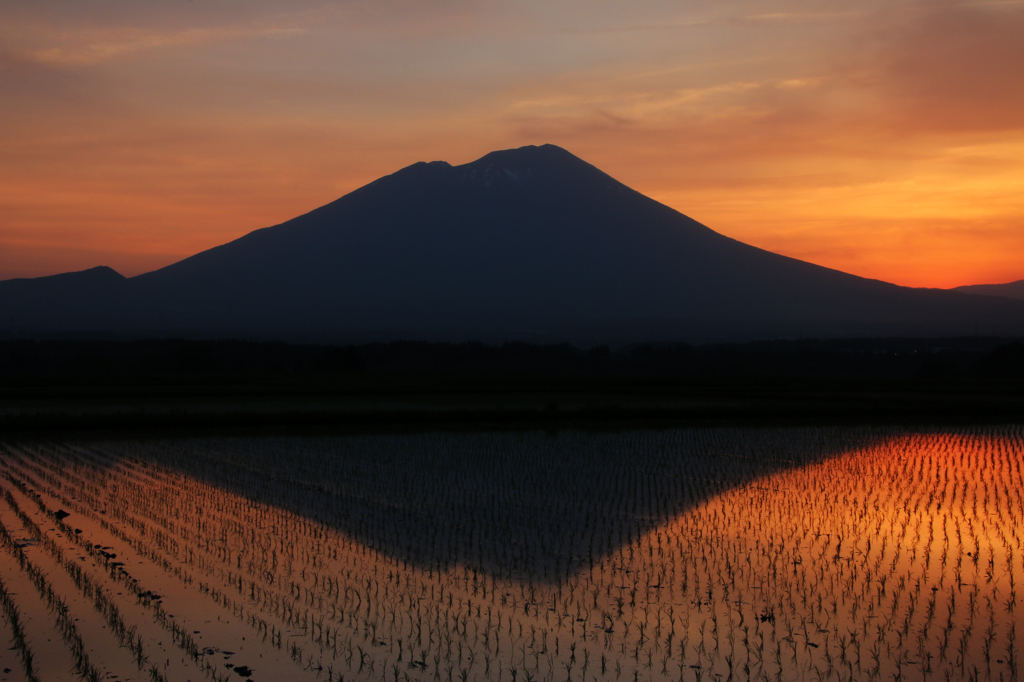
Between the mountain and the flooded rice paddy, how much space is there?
10099 cm

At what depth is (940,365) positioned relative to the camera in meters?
42.7

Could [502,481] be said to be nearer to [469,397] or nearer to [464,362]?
[469,397]

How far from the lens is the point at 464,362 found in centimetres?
4969

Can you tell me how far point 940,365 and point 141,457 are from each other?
40.2 meters

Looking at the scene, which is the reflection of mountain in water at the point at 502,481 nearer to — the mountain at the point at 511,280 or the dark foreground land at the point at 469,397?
the dark foreground land at the point at 469,397

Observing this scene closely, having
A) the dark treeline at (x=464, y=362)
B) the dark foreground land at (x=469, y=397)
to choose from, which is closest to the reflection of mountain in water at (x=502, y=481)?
the dark foreground land at (x=469, y=397)

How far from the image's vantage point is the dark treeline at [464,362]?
36.7 m

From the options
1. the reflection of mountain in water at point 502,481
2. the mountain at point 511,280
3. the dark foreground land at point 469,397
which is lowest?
the reflection of mountain in water at point 502,481

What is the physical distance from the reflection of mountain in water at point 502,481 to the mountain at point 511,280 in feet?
318

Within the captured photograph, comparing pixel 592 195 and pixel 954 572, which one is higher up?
pixel 592 195

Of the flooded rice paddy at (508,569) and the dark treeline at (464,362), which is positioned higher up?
the dark treeline at (464,362)

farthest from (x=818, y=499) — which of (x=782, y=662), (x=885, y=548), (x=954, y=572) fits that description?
(x=782, y=662)

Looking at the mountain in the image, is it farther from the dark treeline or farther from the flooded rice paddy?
the flooded rice paddy

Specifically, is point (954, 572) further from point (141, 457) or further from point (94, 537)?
point (141, 457)
